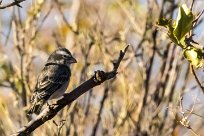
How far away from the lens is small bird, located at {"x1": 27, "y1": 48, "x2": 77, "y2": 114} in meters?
6.04

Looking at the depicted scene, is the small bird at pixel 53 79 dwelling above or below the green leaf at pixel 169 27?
above

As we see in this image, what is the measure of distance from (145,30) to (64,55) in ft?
3.34

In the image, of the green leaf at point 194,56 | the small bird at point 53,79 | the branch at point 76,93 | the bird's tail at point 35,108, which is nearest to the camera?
the green leaf at point 194,56

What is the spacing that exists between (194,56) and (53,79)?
12.0 ft

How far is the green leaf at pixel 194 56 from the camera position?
3.16 metres

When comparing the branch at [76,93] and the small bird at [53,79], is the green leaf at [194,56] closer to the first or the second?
the branch at [76,93]

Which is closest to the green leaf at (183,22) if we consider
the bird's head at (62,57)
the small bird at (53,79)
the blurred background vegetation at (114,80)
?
the blurred background vegetation at (114,80)

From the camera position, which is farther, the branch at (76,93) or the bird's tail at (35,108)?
the bird's tail at (35,108)

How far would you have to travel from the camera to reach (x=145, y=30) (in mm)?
6109

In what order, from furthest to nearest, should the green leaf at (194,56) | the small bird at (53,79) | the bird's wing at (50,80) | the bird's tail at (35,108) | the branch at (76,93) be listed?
the bird's wing at (50,80) → the small bird at (53,79) → the bird's tail at (35,108) → the branch at (76,93) → the green leaf at (194,56)

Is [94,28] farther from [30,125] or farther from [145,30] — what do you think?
[30,125]

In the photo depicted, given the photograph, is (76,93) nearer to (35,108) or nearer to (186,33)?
(186,33)

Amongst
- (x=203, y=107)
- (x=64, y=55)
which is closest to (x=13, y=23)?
(x=64, y=55)

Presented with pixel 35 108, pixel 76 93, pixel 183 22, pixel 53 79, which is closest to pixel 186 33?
pixel 183 22
